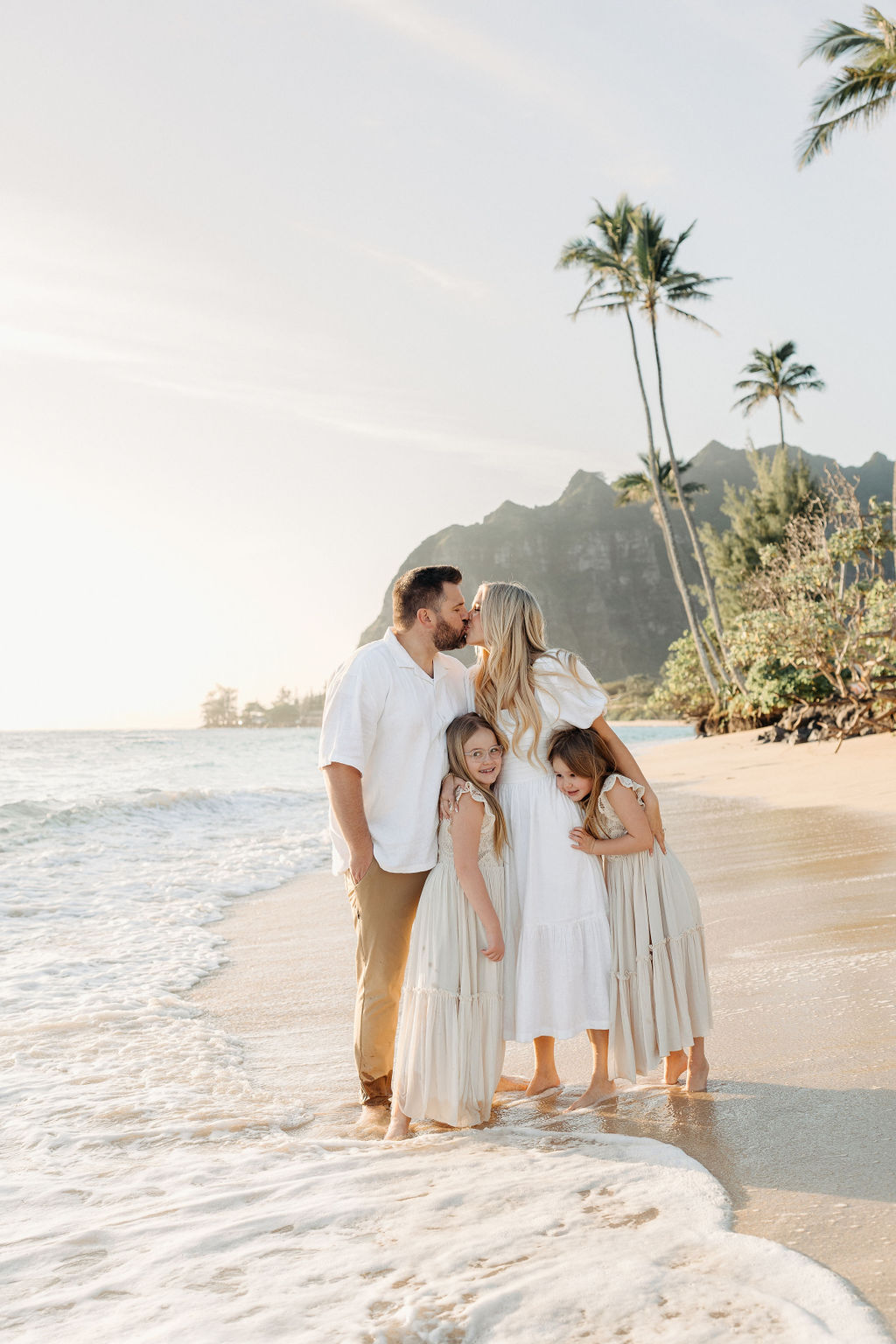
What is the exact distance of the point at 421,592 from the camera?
11.9 ft

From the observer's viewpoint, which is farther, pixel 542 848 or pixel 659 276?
pixel 659 276

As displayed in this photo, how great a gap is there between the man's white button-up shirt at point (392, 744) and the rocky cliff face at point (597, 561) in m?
107

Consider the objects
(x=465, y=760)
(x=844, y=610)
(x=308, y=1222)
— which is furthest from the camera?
(x=844, y=610)

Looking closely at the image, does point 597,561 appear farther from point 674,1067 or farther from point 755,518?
point 674,1067

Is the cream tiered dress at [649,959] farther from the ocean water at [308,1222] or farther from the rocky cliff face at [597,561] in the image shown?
the rocky cliff face at [597,561]

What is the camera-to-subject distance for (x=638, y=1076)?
3.58 meters

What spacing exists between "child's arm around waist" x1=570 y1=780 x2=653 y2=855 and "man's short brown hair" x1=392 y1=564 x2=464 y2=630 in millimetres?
960

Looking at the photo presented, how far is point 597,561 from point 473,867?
404 ft

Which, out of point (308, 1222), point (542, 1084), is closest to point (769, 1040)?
point (542, 1084)

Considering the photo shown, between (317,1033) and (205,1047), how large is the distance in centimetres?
50

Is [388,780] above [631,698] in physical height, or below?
above

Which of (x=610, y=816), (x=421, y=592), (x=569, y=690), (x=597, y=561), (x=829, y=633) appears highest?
(x=597, y=561)

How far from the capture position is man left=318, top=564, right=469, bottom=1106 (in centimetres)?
346

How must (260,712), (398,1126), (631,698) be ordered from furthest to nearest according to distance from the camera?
(260,712)
(631,698)
(398,1126)
